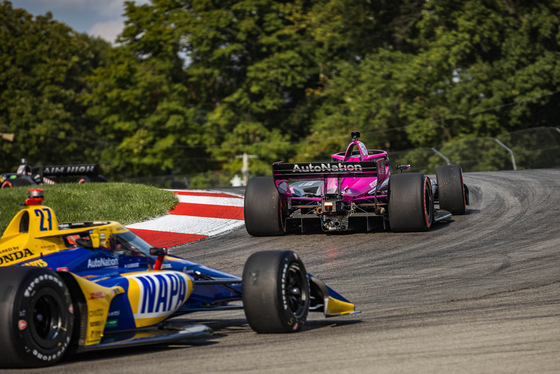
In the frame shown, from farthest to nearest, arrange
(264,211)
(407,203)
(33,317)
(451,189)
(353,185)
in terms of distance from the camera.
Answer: (451,189) < (264,211) < (353,185) < (407,203) < (33,317)

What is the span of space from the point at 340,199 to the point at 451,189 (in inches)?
103

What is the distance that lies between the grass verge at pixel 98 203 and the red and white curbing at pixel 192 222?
31cm

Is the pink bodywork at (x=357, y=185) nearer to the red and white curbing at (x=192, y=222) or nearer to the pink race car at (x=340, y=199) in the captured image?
the pink race car at (x=340, y=199)

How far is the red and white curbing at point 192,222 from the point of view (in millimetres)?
12789

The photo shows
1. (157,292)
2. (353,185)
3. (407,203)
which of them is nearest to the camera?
(157,292)

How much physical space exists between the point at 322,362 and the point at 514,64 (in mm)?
30920

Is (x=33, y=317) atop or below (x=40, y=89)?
below

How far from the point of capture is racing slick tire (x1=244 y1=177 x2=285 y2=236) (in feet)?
40.9

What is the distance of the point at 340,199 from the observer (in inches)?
476

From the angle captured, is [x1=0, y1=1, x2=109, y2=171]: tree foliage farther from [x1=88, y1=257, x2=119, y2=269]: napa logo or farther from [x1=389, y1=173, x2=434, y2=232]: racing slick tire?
[x1=88, y1=257, x2=119, y2=269]: napa logo

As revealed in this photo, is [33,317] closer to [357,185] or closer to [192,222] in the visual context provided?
[357,185]

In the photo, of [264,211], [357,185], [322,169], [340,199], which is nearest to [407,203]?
[357,185]

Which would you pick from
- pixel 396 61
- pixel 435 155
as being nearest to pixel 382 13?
pixel 396 61

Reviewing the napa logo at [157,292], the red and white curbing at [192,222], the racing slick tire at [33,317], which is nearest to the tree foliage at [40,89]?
the red and white curbing at [192,222]
